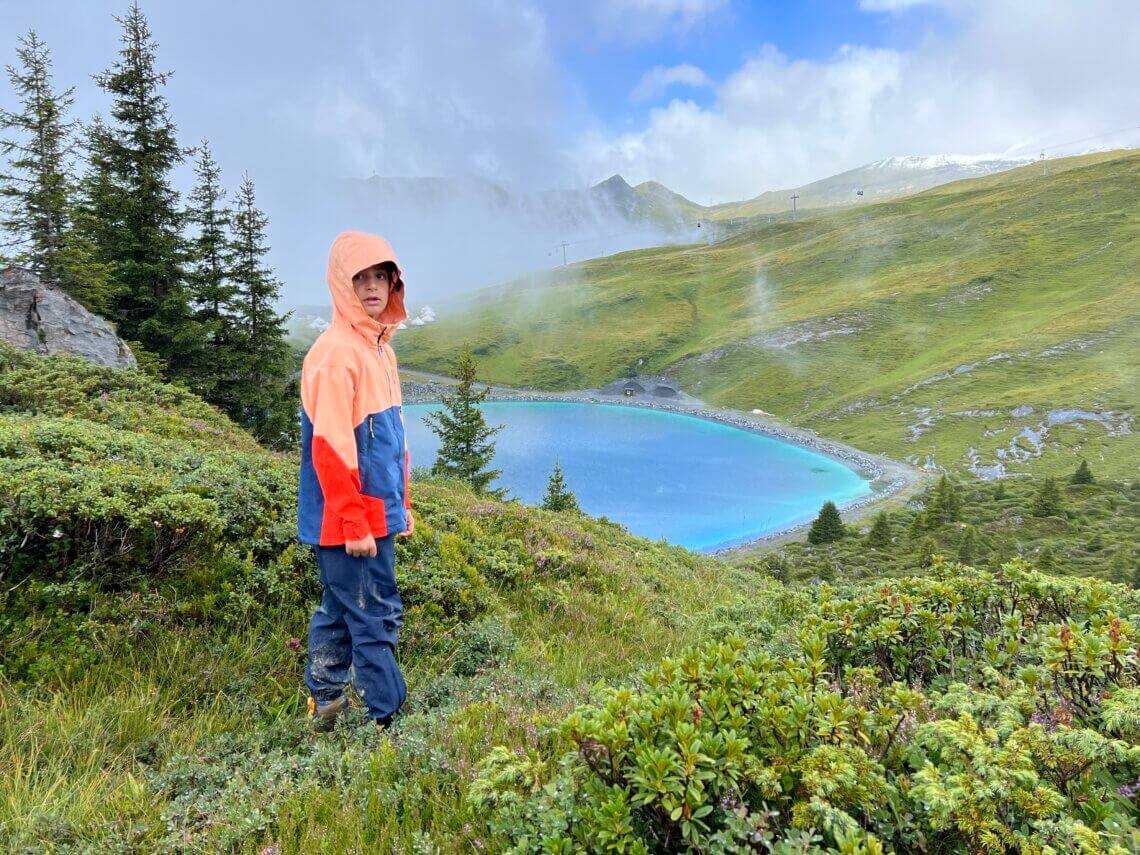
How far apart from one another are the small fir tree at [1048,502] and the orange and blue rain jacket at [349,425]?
50.4 metres

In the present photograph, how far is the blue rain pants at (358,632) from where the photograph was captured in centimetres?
379

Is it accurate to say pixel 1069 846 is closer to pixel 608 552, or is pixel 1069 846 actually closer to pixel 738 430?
pixel 608 552

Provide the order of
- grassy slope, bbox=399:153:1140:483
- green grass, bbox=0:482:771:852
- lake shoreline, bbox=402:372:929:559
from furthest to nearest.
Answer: grassy slope, bbox=399:153:1140:483
lake shoreline, bbox=402:372:929:559
green grass, bbox=0:482:771:852

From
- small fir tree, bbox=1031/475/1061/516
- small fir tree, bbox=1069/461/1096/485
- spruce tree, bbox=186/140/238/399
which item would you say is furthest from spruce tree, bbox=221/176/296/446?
small fir tree, bbox=1069/461/1096/485

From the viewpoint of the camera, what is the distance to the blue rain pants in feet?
12.4

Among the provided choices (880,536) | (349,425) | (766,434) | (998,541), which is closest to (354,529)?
(349,425)

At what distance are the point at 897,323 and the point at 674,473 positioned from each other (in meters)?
71.5

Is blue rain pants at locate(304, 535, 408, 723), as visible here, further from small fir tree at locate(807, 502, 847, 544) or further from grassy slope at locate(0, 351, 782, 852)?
small fir tree at locate(807, 502, 847, 544)

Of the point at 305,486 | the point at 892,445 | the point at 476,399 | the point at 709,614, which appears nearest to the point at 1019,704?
the point at 305,486

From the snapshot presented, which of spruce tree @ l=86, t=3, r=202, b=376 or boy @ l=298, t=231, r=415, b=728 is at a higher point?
spruce tree @ l=86, t=3, r=202, b=376

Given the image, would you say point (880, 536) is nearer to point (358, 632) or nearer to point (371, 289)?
point (358, 632)

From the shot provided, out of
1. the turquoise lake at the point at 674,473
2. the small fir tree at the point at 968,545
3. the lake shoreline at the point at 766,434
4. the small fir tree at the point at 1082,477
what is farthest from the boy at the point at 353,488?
the small fir tree at the point at 1082,477

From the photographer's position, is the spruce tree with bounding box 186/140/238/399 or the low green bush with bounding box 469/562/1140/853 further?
the spruce tree with bounding box 186/140/238/399

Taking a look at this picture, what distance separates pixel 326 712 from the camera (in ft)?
12.7
